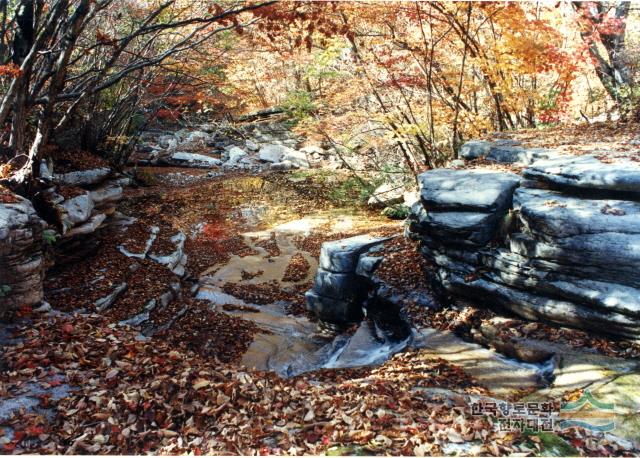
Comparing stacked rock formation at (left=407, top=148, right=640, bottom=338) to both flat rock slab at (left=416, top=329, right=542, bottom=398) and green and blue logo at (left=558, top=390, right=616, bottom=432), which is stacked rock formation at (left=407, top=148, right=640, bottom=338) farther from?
green and blue logo at (left=558, top=390, right=616, bottom=432)

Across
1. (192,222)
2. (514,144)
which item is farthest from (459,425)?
(192,222)

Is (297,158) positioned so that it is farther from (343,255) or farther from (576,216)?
(576,216)

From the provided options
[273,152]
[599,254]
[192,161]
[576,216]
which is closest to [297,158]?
[273,152]

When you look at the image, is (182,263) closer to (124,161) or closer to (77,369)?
(77,369)

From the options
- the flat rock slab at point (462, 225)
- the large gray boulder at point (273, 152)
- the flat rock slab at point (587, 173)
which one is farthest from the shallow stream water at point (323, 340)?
the large gray boulder at point (273, 152)

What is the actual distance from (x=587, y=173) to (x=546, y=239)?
1.27 metres

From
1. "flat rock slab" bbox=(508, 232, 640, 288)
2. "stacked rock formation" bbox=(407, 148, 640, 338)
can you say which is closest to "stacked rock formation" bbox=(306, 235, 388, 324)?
"stacked rock formation" bbox=(407, 148, 640, 338)

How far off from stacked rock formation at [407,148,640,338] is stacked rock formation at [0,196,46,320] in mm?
5937

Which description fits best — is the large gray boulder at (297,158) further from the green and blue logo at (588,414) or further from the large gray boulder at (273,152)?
the green and blue logo at (588,414)

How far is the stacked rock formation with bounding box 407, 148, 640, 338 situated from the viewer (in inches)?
201

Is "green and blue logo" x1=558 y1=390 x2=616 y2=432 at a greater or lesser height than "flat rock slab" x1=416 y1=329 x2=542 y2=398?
greater

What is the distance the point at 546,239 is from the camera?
5.69m

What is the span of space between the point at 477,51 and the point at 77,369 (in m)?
10.5

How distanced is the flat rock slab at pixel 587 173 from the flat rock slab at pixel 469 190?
1.51ft
